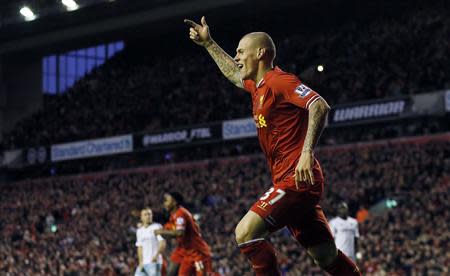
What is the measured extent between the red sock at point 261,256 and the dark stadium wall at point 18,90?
4267cm

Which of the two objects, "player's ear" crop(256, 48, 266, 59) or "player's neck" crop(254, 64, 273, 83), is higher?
"player's ear" crop(256, 48, 266, 59)

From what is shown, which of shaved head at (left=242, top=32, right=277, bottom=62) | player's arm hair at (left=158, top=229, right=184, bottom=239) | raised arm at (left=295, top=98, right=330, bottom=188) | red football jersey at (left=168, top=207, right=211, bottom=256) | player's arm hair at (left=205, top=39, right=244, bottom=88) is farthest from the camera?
red football jersey at (left=168, top=207, right=211, bottom=256)

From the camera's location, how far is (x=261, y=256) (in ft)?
19.6

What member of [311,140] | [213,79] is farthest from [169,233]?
[213,79]

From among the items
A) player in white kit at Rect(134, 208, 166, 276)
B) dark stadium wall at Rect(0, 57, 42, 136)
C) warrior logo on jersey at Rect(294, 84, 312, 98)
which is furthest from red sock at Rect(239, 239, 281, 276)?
dark stadium wall at Rect(0, 57, 42, 136)

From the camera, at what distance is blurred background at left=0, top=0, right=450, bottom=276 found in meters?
25.6

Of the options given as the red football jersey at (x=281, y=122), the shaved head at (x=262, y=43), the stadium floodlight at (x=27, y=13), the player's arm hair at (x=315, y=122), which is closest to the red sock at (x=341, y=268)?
the red football jersey at (x=281, y=122)

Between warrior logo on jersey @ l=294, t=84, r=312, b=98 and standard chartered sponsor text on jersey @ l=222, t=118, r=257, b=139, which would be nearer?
warrior logo on jersey @ l=294, t=84, r=312, b=98

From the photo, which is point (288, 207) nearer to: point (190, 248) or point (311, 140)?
point (311, 140)

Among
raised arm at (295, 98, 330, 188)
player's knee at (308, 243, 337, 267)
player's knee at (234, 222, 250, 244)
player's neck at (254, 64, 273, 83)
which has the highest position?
player's neck at (254, 64, 273, 83)

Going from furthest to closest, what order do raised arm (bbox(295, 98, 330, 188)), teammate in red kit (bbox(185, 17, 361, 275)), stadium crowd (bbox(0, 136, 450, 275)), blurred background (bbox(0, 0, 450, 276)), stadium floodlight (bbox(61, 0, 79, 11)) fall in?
stadium floodlight (bbox(61, 0, 79, 11))
blurred background (bbox(0, 0, 450, 276))
stadium crowd (bbox(0, 136, 450, 275))
teammate in red kit (bbox(185, 17, 361, 275))
raised arm (bbox(295, 98, 330, 188))

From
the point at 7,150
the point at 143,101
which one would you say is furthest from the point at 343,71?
the point at 7,150

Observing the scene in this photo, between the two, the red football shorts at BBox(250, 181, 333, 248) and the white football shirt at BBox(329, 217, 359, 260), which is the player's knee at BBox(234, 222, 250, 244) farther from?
the white football shirt at BBox(329, 217, 359, 260)

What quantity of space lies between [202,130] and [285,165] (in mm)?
30827
